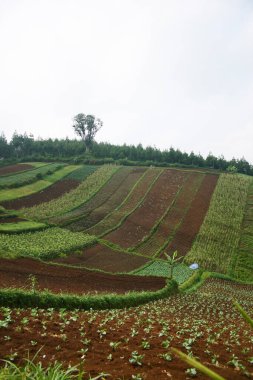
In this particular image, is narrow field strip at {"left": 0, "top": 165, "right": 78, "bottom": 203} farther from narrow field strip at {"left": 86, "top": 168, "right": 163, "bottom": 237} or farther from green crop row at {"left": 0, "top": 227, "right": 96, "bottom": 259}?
narrow field strip at {"left": 86, "top": 168, "right": 163, "bottom": 237}

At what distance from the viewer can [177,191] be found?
73.2 metres

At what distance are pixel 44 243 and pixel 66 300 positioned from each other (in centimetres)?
2545

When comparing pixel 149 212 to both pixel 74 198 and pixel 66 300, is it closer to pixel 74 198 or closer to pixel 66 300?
pixel 74 198

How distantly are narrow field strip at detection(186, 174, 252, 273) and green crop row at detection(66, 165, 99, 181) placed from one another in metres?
30.9

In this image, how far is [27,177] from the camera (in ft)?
258

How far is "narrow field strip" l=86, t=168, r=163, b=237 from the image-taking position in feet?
180

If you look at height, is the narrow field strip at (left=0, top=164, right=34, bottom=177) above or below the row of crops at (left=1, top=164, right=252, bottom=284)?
above

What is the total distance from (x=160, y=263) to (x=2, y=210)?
26.4 m

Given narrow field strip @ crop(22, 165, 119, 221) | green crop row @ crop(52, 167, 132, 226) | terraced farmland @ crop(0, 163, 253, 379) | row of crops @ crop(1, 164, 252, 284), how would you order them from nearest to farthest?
terraced farmland @ crop(0, 163, 253, 379) → row of crops @ crop(1, 164, 252, 284) → green crop row @ crop(52, 167, 132, 226) → narrow field strip @ crop(22, 165, 119, 221)

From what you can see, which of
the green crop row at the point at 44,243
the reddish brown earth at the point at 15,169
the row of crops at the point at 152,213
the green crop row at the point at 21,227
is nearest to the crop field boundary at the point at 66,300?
the green crop row at the point at 44,243

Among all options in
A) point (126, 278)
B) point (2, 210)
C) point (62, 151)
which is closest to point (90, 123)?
point (62, 151)

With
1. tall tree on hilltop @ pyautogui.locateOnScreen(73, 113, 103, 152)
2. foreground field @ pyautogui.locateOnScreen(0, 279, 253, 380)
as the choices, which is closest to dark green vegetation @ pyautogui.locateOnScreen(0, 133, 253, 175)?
tall tree on hilltop @ pyautogui.locateOnScreen(73, 113, 103, 152)

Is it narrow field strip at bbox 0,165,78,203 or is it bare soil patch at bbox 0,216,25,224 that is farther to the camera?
narrow field strip at bbox 0,165,78,203

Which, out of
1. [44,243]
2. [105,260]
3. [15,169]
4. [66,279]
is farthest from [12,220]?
[15,169]
